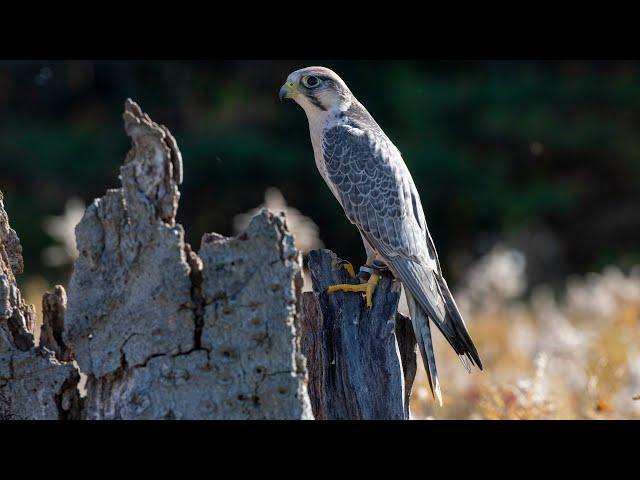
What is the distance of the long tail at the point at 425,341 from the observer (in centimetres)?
286

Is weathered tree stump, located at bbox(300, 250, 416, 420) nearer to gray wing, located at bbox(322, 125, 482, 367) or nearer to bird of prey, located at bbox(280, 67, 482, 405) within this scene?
bird of prey, located at bbox(280, 67, 482, 405)

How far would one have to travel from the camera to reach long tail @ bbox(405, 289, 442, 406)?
9.38 feet

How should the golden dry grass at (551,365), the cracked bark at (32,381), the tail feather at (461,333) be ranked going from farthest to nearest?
the golden dry grass at (551,365), the tail feather at (461,333), the cracked bark at (32,381)

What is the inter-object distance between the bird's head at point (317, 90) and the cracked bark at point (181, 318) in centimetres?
133

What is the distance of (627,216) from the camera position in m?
10.8

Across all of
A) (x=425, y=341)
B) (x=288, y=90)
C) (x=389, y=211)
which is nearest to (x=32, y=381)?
(x=425, y=341)

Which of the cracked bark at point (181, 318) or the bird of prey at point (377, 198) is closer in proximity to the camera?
the cracked bark at point (181, 318)

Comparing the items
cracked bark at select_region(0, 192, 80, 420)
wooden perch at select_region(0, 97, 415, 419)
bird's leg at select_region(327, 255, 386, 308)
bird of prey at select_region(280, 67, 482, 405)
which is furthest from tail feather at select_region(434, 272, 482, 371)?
cracked bark at select_region(0, 192, 80, 420)

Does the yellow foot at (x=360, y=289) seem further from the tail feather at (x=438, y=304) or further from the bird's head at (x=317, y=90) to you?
the bird's head at (x=317, y=90)

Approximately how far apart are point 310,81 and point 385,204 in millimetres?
571

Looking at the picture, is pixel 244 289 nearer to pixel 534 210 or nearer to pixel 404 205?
pixel 404 205

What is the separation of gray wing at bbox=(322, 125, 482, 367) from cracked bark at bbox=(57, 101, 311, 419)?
0.94 meters

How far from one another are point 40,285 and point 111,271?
5.16 meters

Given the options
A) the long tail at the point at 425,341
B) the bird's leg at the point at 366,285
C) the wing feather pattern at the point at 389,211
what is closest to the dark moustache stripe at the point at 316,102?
the wing feather pattern at the point at 389,211
